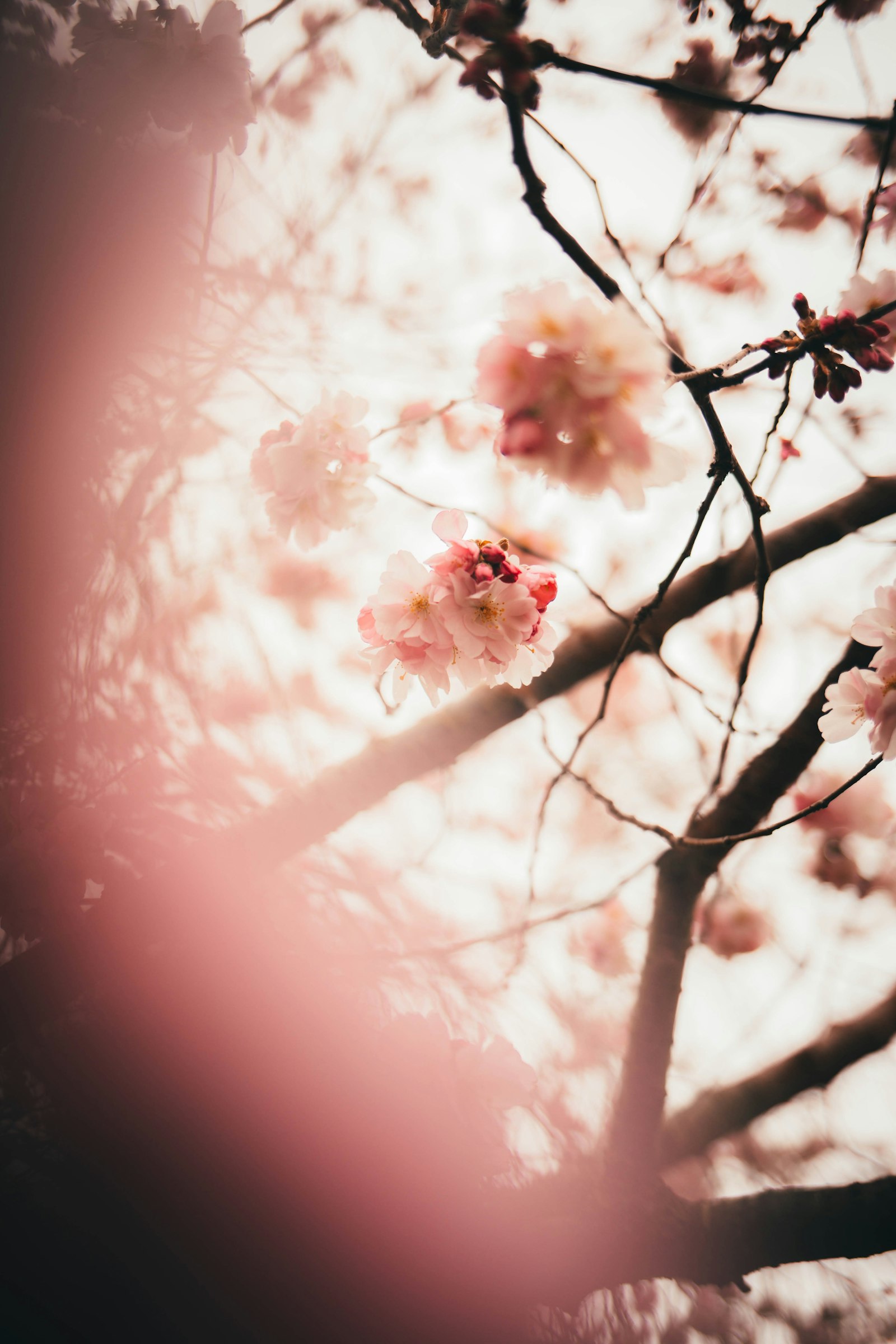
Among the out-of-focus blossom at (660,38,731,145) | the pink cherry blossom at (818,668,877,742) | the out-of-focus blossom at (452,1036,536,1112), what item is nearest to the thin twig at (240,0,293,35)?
the out-of-focus blossom at (660,38,731,145)

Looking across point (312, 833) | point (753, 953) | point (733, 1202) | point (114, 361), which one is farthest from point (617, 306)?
point (753, 953)

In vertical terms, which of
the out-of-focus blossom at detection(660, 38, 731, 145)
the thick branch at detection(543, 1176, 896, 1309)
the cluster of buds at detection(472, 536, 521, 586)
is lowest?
the thick branch at detection(543, 1176, 896, 1309)

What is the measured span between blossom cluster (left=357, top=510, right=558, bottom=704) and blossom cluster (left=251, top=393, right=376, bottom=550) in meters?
0.29

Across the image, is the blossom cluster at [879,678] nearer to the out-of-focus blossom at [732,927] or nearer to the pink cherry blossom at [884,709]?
the pink cherry blossom at [884,709]

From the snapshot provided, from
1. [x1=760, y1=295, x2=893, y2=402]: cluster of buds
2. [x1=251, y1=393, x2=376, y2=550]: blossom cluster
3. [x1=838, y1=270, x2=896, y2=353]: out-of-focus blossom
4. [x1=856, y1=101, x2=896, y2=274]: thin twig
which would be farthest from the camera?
[x1=251, y1=393, x2=376, y2=550]: blossom cluster

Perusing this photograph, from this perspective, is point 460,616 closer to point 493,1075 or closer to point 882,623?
point 882,623

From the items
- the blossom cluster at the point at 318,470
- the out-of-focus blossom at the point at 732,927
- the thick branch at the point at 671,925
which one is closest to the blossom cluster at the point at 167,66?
the blossom cluster at the point at 318,470

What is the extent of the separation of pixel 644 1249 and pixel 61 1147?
1.28 meters

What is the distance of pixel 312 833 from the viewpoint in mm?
1260

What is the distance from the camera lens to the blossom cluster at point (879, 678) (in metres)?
0.61

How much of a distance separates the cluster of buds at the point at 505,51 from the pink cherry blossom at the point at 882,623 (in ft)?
2.07

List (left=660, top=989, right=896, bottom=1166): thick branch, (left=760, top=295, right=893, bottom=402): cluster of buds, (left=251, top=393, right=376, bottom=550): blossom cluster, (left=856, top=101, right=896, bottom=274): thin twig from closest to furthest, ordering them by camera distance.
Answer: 1. (left=760, top=295, right=893, bottom=402): cluster of buds
2. (left=856, top=101, right=896, bottom=274): thin twig
3. (left=251, top=393, right=376, bottom=550): blossom cluster
4. (left=660, top=989, right=896, bottom=1166): thick branch

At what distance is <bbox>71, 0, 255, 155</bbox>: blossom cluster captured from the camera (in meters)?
0.95

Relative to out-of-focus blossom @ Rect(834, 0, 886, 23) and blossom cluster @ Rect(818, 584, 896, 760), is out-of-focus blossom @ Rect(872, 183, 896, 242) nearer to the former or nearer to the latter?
out-of-focus blossom @ Rect(834, 0, 886, 23)
